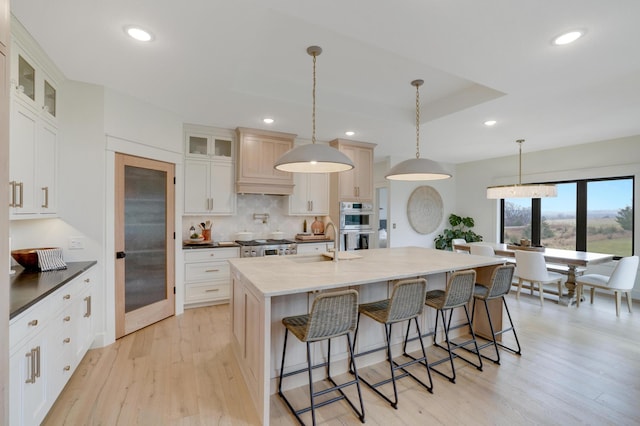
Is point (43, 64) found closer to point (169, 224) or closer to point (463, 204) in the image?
point (169, 224)

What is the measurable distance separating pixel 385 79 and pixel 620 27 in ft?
5.93

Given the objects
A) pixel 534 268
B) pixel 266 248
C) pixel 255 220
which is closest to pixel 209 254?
pixel 266 248

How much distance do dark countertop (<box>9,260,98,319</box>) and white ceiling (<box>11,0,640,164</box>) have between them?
Answer: 1733 mm

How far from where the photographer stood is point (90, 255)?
9.57 ft

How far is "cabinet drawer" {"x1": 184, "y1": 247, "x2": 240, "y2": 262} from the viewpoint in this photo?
402 cm

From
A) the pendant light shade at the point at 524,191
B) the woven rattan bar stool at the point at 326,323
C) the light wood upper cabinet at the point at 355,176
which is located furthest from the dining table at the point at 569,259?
the woven rattan bar stool at the point at 326,323

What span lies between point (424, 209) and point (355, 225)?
8.40ft

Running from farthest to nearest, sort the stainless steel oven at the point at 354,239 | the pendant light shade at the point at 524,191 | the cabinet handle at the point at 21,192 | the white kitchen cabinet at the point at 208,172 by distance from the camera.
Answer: the stainless steel oven at the point at 354,239 → the pendant light shade at the point at 524,191 → the white kitchen cabinet at the point at 208,172 → the cabinet handle at the point at 21,192

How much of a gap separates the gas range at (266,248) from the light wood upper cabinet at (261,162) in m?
0.77

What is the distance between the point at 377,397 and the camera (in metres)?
2.22

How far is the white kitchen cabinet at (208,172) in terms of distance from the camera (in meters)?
4.25

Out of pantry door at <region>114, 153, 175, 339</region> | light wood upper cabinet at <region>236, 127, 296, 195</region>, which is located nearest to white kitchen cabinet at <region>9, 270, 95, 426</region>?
pantry door at <region>114, 153, 175, 339</region>

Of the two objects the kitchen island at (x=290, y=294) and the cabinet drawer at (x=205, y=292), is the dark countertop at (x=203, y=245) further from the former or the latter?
the kitchen island at (x=290, y=294)

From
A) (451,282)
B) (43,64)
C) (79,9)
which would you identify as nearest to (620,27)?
(451,282)
